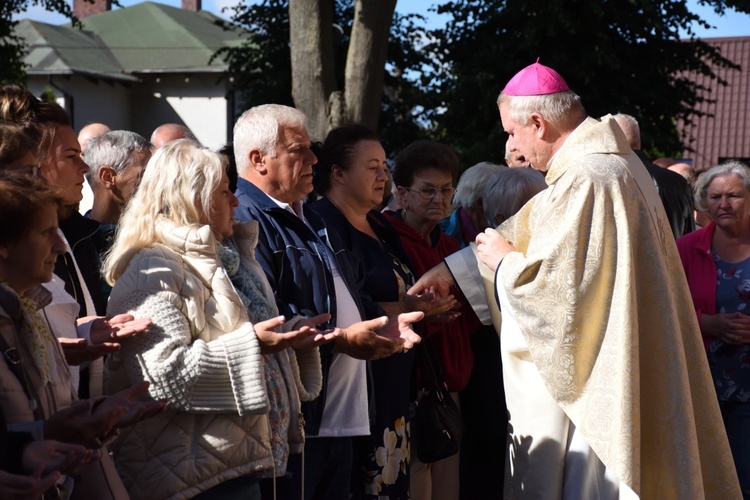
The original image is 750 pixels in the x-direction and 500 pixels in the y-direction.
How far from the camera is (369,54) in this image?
9844mm

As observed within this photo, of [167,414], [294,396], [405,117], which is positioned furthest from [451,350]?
[405,117]

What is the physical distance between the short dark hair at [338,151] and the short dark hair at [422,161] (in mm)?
557

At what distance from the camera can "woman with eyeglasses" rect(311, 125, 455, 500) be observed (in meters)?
4.59

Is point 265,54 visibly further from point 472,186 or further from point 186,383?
point 186,383

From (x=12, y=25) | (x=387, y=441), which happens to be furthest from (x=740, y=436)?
(x=12, y=25)

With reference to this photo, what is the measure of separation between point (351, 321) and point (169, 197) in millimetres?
1091

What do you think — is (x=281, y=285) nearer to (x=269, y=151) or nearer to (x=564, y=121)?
(x=269, y=151)

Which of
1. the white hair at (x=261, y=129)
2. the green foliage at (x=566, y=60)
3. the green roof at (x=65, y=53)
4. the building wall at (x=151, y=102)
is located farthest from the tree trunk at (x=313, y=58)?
the green roof at (x=65, y=53)

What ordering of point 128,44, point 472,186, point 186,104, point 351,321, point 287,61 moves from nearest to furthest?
point 351,321, point 472,186, point 287,61, point 186,104, point 128,44

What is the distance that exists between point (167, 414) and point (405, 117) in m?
20.5

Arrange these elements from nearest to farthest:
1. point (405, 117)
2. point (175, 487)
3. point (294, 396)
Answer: point (175, 487)
point (294, 396)
point (405, 117)

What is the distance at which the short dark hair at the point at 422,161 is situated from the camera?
5539 mm

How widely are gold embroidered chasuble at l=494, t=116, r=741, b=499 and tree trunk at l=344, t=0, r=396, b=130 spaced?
17.8 feet

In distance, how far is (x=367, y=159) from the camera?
4887mm
